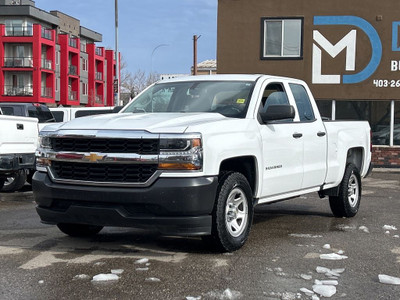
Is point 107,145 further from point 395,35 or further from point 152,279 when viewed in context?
point 395,35

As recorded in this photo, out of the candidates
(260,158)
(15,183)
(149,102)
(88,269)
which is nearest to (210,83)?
(149,102)

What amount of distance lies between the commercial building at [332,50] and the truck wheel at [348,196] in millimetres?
10814

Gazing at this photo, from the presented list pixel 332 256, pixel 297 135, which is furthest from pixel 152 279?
pixel 297 135

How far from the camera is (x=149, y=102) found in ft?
22.3

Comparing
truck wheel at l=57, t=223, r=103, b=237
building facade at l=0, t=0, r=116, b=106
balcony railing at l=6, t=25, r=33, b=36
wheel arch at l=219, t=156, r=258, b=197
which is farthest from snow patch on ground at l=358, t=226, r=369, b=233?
balcony railing at l=6, t=25, r=33, b=36

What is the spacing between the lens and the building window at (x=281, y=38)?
18703 mm

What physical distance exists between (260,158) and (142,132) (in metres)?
1.47

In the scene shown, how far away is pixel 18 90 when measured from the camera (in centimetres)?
5553

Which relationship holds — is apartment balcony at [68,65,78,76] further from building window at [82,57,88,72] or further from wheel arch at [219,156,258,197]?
wheel arch at [219,156,258,197]

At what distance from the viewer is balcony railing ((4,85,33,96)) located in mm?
55281

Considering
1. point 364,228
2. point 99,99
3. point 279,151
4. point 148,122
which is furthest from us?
point 99,99

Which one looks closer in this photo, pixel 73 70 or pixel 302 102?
pixel 302 102

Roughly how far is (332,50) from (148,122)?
14494mm

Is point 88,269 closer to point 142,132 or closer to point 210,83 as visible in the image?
point 142,132
